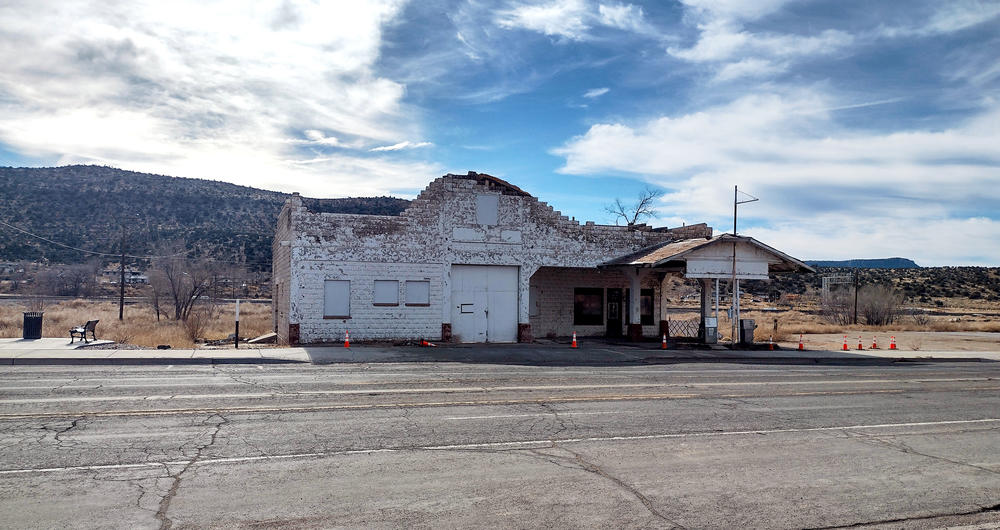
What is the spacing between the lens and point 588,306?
3256 centimetres

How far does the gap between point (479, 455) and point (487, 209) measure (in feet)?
62.9

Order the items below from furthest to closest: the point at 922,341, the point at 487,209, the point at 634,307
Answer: the point at 922,341, the point at 634,307, the point at 487,209

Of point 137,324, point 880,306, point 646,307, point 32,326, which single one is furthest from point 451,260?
point 880,306

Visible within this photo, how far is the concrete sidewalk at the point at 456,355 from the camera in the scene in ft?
61.8

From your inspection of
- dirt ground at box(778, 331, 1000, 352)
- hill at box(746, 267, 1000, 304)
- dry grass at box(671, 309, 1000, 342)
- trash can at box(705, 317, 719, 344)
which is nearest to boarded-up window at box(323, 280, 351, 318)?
trash can at box(705, 317, 719, 344)

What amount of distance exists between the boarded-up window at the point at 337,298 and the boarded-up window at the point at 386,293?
956mm

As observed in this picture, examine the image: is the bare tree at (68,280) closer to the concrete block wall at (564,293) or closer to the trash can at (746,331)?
the concrete block wall at (564,293)

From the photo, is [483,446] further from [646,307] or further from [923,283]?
[923,283]

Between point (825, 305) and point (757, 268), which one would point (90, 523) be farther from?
point (825, 305)

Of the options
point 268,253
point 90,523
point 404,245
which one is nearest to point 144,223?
point 268,253

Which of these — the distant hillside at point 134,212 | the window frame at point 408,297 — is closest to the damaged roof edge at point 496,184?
the window frame at point 408,297

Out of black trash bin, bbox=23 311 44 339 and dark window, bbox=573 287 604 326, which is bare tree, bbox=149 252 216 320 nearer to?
black trash bin, bbox=23 311 44 339

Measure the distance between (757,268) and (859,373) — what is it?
8621 mm

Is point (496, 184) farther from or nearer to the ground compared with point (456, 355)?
farther from the ground
